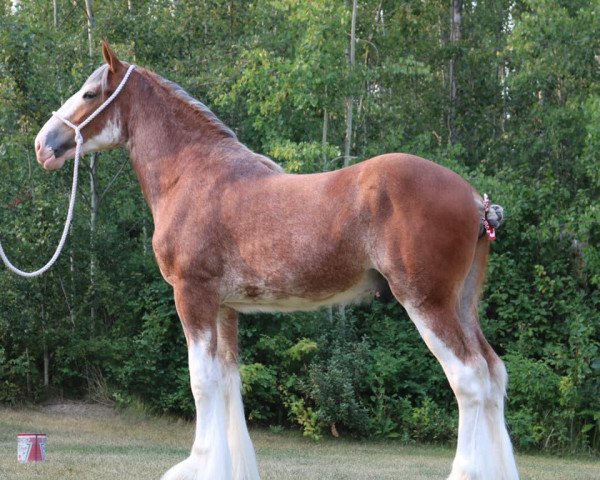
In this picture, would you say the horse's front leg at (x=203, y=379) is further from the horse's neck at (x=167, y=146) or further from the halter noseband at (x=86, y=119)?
the halter noseband at (x=86, y=119)

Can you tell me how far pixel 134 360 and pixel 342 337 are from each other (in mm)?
2963

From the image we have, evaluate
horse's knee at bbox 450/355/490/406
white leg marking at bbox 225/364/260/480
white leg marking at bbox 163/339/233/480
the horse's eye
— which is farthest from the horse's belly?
the horse's eye

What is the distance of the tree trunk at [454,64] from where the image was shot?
2042 cm

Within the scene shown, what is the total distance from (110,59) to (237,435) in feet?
8.45

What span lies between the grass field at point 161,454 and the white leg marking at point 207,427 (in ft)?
4.91

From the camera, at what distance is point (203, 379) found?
5770 mm

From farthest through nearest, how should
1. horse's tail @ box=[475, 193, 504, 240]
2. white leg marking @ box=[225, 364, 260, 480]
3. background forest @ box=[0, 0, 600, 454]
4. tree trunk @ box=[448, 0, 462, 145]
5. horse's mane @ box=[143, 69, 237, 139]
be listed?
tree trunk @ box=[448, 0, 462, 145] → background forest @ box=[0, 0, 600, 454] → horse's mane @ box=[143, 69, 237, 139] → white leg marking @ box=[225, 364, 260, 480] → horse's tail @ box=[475, 193, 504, 240]

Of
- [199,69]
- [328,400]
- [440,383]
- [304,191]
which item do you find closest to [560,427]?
[440,383]

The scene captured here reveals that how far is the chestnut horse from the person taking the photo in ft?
17.5

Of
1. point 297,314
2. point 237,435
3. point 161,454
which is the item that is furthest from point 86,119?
point 297,314

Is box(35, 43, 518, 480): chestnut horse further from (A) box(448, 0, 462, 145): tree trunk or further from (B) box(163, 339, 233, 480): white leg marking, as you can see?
(A) box(448, 0, 462, 145): tree trunk

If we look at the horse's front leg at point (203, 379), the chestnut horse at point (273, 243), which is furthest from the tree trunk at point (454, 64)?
the horse's front leg at point (203, 379)

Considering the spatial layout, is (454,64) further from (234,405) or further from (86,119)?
(234,405)

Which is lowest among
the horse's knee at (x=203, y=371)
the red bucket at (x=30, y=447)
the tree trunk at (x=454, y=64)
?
the red bucket at (x=30, y=447)
